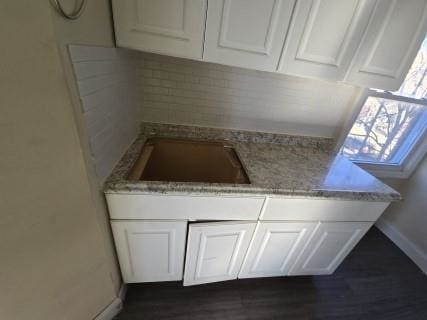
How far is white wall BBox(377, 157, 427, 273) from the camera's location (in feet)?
5.68

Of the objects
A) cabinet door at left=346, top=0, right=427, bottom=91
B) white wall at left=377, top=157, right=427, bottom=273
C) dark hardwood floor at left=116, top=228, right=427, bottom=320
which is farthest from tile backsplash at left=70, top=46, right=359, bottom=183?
white wall at left=377, top=157, right=427, bottom=273

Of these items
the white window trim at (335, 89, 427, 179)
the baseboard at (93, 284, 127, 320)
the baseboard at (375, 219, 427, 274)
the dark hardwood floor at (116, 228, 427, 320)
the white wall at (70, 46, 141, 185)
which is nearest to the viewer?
the white wall at (70, 46, 141, 185)

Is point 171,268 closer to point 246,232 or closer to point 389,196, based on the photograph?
point 246,232

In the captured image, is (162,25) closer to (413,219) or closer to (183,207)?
(183,207)

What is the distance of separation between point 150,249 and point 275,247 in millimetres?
757

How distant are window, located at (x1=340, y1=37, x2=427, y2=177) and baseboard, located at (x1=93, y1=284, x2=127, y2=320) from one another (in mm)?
2122

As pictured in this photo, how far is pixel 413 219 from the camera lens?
5.94 ft

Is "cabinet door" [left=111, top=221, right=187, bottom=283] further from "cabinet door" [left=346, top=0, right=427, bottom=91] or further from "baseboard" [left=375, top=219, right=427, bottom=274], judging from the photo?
"baseboard" [left=375, top=219, right=427, bottom=274]

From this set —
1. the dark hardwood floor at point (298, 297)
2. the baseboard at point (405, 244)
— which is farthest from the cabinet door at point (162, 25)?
the baseboard at point (405, 244)

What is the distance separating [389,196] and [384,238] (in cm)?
147

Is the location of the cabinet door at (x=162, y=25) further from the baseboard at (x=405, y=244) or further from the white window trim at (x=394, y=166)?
the baseboard at (x=405, y=244)

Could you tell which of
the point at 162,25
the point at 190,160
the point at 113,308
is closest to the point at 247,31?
the point at 162,25

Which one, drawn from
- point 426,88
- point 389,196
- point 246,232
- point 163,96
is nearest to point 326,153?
point 389,196

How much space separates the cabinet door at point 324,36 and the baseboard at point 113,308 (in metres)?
1.61
